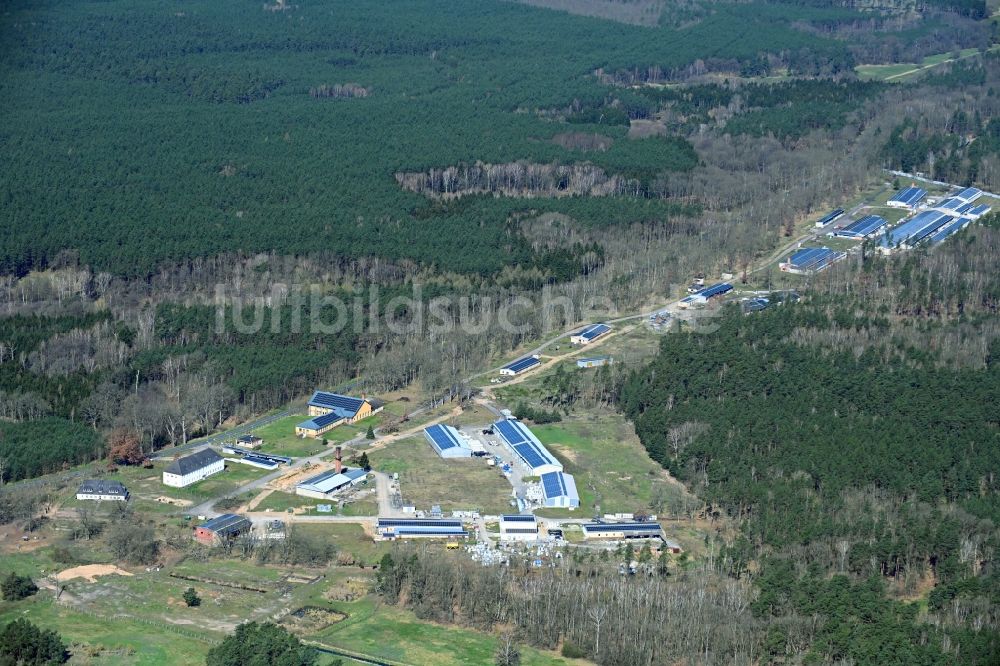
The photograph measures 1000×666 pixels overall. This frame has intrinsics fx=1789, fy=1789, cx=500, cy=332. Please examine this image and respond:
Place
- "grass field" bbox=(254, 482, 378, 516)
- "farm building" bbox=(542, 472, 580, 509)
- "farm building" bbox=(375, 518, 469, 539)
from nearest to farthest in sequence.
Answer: "farm building" bbox=(375, 518, 469, 539)
"grass field" bbox=(254, 482, 378, 516)
"farm building" bbox=(542, 472, 580, 509)

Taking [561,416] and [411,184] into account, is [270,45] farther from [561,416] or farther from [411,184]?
[561,416]

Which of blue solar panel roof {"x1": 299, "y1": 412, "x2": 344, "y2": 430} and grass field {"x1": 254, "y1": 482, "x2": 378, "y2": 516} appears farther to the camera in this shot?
blue solar panel roof {"x1": 299, "y1": 412, "x2": 344, "y2": 430}

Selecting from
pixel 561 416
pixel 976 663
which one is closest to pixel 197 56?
pixel 561 416

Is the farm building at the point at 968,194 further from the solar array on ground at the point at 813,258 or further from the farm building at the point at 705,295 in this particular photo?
the farm building at the point at 705,295

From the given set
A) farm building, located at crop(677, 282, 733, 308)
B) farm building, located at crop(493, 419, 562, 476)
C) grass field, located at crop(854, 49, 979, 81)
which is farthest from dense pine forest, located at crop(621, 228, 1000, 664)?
grass field, located at crop(854, 49, 979, 81)

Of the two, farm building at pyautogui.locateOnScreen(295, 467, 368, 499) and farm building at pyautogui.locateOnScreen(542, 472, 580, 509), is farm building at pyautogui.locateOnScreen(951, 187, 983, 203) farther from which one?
farm building at pyautogui.locateOnScreen(295, 467, 368, 499)

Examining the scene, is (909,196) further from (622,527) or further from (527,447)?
(622,527)
